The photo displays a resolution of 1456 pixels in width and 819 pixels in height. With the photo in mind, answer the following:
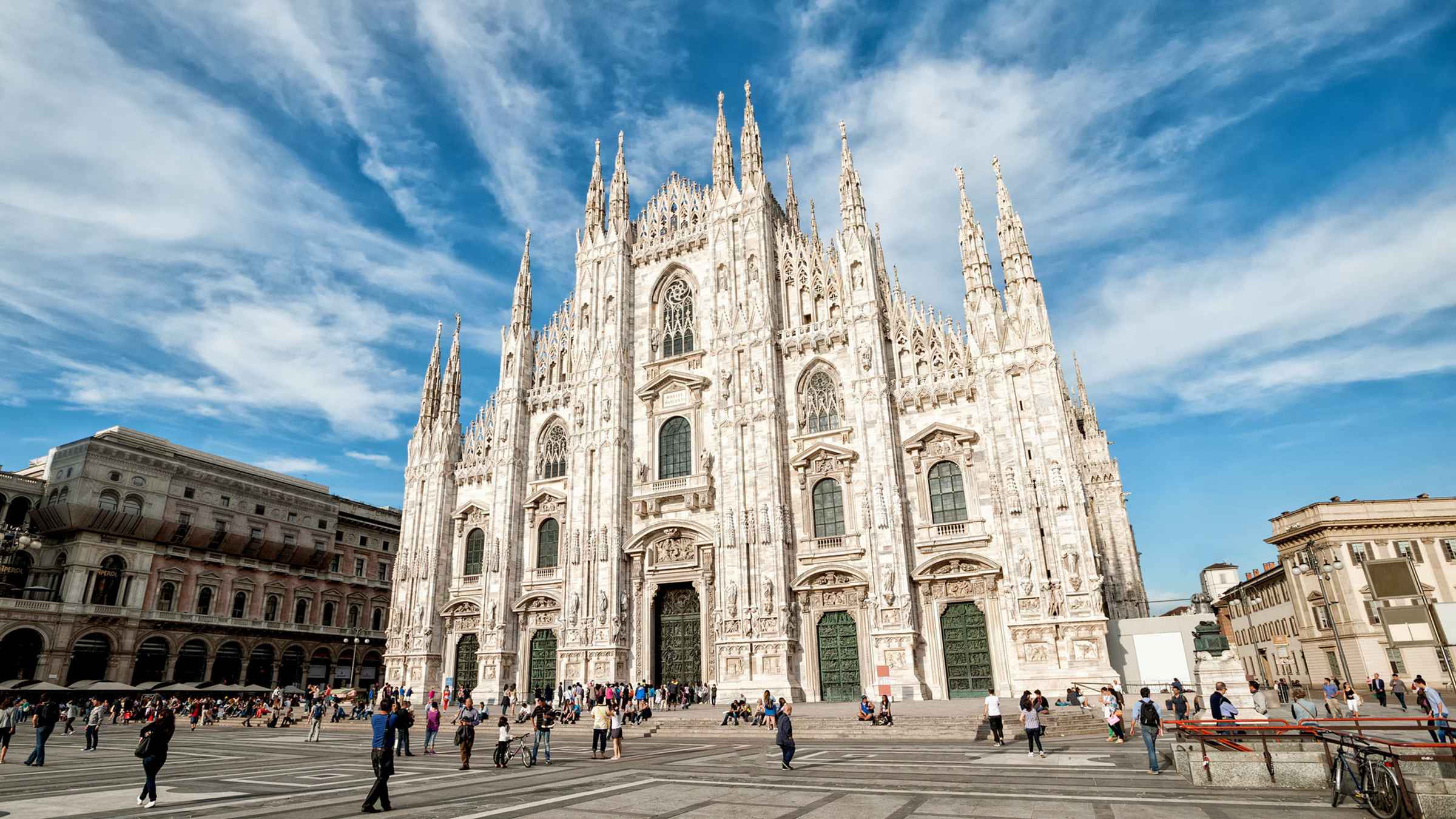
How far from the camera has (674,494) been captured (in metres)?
32.6

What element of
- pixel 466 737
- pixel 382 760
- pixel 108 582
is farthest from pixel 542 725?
pixel 108 582

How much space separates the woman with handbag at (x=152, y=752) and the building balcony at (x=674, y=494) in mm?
22492

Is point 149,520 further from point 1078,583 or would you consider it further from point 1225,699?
point 1225,699

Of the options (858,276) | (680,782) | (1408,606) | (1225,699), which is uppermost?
(858,276)

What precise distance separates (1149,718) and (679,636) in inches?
857

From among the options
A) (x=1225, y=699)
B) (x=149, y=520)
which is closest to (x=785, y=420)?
(x=1225, y=699)

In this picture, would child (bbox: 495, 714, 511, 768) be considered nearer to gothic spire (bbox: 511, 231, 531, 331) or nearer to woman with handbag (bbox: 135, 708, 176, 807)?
woman with handbag (bbox: 135, 708, 176, 807)

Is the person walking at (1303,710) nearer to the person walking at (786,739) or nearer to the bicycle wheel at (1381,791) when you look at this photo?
the bicycle wheel at (1381,791)

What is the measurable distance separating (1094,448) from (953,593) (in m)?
20.2

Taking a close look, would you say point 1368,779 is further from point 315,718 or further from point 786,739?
point 315,718

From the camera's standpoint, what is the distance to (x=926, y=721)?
19906mm

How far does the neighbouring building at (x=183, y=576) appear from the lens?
136 feet

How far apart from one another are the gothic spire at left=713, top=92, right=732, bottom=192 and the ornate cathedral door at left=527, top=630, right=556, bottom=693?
74.5 ft

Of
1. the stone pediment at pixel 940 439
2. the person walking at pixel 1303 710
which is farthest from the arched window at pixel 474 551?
the person walking at pixel 1303 710
